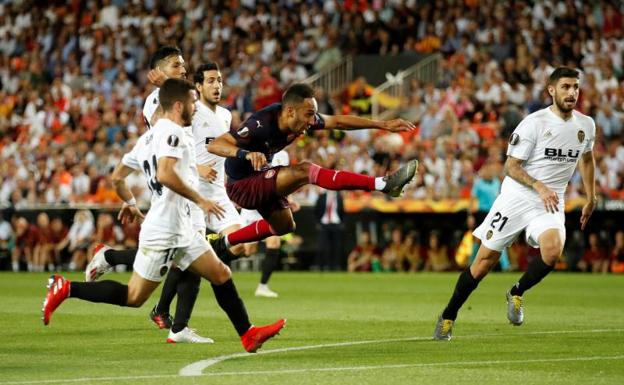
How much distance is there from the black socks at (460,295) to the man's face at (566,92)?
1.87 m

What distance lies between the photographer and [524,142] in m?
11.6

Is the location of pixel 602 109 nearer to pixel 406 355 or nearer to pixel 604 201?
pixel 604 201

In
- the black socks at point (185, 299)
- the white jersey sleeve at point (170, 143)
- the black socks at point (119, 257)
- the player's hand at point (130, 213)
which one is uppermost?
the white jersey sleeve at point (170, 143)

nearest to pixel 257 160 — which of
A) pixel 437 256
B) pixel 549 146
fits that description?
pixel 549 146

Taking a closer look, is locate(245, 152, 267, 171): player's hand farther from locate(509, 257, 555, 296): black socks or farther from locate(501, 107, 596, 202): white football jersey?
locate(509, 257, 555, 296): black socks

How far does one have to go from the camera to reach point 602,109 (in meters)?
26.1

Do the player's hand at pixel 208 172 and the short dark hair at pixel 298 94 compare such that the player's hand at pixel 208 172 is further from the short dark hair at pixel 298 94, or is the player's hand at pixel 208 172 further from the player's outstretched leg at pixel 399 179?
the player's outstretched leg at pixel 399 179

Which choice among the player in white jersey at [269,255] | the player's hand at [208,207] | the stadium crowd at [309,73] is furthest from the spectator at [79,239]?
the player's hand at [208,207]

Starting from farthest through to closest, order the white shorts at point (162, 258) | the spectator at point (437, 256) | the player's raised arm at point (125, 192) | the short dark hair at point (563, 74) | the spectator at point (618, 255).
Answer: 1. the spectator at point (437, 256)
2. the spectator at point (618, 255)
3. the short dark hair at point (563, 74)
4. the player's raised arm at point (125, 192)
5. the white shorts at point (162, 258)

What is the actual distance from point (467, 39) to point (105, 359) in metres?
21.2

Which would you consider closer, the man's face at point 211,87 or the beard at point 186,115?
the beard at point 186,115

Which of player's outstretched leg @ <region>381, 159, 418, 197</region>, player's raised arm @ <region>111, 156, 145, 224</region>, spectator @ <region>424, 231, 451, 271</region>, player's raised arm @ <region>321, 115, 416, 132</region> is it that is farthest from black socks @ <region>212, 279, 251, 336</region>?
spectator @ <region>424, 231, 451, 271</region>

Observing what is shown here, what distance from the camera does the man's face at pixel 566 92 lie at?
1157 centimetres

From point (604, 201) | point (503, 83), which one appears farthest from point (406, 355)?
point (503, 83)
